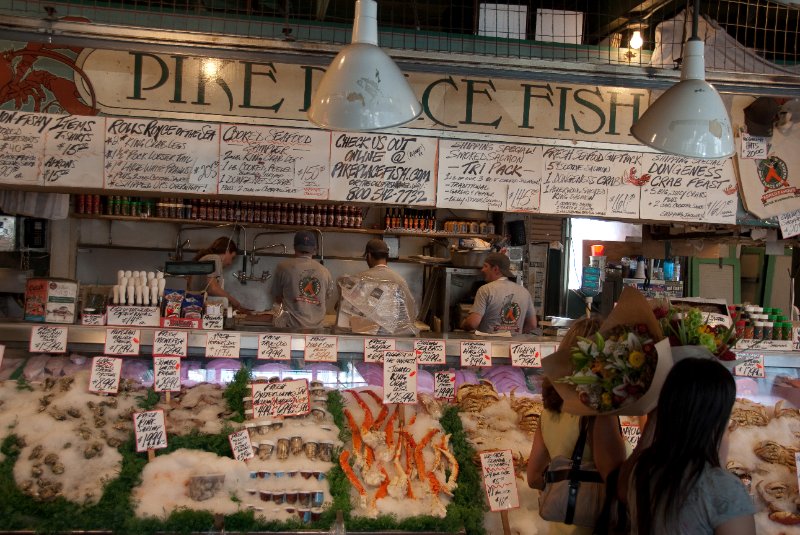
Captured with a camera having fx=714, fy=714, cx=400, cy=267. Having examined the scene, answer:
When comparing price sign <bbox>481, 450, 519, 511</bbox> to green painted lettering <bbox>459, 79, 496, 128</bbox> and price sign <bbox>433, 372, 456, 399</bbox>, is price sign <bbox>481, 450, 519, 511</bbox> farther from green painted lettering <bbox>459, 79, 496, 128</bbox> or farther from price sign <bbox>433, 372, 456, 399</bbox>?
green painted lettering <bbox>459, 79, 496, 128</bbox>

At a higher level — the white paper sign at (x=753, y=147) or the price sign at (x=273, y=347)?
the white paper sign at (x=753, y=147)

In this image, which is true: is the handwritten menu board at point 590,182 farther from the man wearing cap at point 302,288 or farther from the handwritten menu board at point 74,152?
the handwritten menu board at point 74,152

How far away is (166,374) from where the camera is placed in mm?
3871

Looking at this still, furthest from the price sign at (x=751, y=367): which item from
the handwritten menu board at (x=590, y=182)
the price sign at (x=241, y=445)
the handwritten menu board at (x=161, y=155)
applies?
the handwritten menu board at (x=161, y=155)

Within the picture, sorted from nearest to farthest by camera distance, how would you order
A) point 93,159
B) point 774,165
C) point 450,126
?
point 93,159, point 450,126, point 774,165

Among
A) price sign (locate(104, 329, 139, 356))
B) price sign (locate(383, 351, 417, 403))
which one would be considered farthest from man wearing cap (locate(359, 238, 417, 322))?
price sign (locate(104, 329, 139, 356))

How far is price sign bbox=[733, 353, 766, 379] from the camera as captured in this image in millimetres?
4304

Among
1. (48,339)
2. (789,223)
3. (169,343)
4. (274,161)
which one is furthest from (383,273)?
(789,223)

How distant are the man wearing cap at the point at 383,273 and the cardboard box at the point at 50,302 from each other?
2.15 meters

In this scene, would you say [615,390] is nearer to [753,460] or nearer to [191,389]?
[753,460]

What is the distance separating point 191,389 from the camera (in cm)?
399

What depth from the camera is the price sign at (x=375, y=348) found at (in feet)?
13.1

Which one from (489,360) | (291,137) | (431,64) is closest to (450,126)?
(431,64)

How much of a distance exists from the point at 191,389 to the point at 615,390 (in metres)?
2.43
